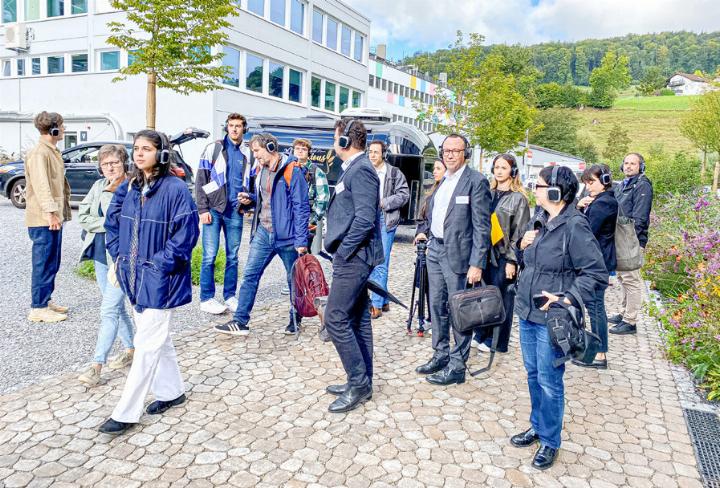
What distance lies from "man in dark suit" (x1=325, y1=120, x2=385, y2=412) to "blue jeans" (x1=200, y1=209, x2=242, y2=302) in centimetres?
251

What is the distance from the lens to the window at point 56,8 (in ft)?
93.6

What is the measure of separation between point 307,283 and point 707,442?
11.3 feet

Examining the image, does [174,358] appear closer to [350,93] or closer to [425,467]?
[425,467]

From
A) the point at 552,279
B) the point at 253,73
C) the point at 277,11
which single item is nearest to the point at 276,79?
the point at 253,73

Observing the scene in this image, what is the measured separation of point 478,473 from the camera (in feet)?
11.3

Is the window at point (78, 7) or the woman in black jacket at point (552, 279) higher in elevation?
the window at point (78, 7)

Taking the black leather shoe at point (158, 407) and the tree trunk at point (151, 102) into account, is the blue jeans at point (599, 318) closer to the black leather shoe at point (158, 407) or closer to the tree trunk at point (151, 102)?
the black leather shoe at point (158, 407)

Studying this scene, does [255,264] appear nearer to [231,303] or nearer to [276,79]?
[231,303]

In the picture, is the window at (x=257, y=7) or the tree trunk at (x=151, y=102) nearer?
the tree trunk at (x=151, y=102)

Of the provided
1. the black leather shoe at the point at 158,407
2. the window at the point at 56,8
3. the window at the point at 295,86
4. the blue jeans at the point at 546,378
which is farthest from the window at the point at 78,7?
the blue jeans at the point at 546,378

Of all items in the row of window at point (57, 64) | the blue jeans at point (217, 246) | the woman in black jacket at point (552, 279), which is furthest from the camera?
the row of window at point (57, 64)

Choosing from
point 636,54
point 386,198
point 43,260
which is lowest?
point 43,260

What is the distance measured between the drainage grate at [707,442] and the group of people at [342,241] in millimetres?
1000

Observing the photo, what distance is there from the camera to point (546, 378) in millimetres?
3514
